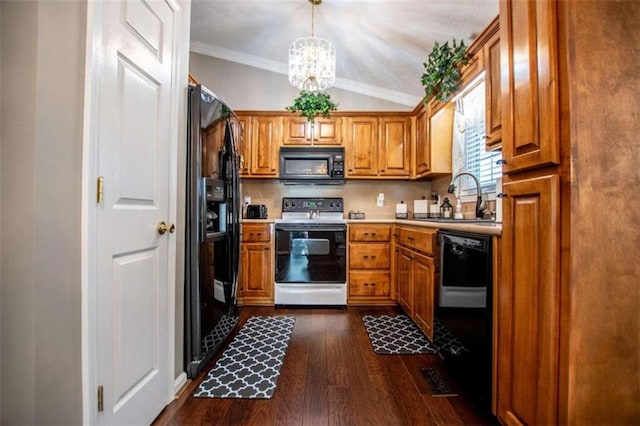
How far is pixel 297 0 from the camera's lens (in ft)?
8.42

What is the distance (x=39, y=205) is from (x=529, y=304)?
171 centimetres

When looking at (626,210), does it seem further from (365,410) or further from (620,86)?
(365,410)

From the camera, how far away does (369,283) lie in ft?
10.4

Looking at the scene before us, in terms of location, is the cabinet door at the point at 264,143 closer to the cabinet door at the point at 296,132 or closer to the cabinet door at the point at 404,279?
the cabinet door at the point at 296,132

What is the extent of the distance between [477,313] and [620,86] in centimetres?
107

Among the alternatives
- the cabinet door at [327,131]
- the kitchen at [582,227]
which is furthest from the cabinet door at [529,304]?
the cabinet door at [327,131]

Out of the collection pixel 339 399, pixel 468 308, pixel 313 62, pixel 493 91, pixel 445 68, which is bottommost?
pixel 339 399

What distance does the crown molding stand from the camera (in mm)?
3725

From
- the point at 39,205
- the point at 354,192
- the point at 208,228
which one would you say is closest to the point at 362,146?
the point at 354,192

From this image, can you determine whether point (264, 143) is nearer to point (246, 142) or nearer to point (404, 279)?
point (246, 142)

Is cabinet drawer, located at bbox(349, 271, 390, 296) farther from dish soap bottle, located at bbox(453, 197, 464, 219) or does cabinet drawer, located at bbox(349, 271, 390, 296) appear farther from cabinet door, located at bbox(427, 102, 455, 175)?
cabinet door, located at bbox(427, 102, 455, 175)

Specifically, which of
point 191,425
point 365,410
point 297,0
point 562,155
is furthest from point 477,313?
point 297,0

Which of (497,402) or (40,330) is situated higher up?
(40,330)

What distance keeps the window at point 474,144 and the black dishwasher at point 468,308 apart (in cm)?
99
